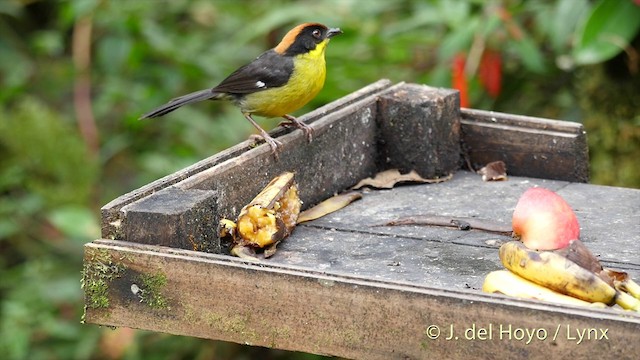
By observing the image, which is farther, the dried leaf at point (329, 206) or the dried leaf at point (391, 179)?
the dried leaf at point (391, 179)

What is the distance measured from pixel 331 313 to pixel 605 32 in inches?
119

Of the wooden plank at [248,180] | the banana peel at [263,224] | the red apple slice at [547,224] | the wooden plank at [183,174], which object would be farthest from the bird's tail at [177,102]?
the red apple slice at [547,224]

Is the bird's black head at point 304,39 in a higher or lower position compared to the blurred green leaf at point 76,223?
higher

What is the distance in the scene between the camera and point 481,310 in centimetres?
260

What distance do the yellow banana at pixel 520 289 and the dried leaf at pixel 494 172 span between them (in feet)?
4.64

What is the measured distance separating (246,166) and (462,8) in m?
2.56

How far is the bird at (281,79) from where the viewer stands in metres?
4.78

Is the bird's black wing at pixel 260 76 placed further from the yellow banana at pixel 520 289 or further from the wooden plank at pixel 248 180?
the yellow banana at pixel 520 289

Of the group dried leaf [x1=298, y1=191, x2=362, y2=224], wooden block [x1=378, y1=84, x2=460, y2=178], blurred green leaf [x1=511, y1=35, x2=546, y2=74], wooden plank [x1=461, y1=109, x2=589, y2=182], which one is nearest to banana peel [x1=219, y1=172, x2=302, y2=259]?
dried leaf [x1=298, y1=191, x2=362, y2=224]

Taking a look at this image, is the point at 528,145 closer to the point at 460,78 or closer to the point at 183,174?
the point at 460,78

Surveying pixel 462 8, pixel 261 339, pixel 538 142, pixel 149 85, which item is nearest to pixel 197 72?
pixel 149 85

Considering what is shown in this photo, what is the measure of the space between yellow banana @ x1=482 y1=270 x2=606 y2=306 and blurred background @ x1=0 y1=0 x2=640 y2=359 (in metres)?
2.54

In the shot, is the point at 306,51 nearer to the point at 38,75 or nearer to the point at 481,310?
the point at 481,310

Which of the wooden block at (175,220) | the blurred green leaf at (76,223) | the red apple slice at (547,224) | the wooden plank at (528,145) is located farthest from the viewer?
the blurred green leaf at (76,223)
